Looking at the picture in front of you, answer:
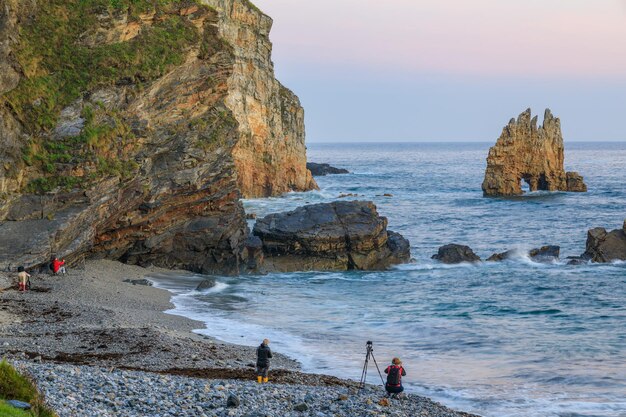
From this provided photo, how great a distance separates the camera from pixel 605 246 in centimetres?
5644

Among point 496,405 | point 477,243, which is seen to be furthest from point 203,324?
point 477,243

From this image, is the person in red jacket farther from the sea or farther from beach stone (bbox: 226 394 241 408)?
beach stone (bbox: 226 394 241 408)

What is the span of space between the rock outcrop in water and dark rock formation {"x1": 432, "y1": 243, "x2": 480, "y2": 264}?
40651mm

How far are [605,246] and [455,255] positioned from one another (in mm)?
10416

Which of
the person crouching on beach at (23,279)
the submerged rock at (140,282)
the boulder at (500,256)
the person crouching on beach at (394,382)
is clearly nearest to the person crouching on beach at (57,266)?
the person crouching on beach at (23,279)

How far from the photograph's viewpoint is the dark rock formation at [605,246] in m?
55.8

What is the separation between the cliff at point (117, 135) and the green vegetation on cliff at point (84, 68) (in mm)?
60

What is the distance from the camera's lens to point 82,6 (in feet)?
144

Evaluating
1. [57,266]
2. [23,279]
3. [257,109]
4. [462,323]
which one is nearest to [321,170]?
[257,109]

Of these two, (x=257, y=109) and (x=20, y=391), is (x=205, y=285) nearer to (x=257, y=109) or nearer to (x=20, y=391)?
(x=20, y=391)

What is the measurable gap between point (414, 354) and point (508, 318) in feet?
30.8

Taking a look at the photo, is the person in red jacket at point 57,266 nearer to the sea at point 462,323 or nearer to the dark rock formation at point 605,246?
the sea at point 462,323

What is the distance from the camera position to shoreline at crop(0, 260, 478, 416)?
80.9 ft

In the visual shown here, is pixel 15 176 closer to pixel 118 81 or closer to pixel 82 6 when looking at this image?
pixel 118 81
